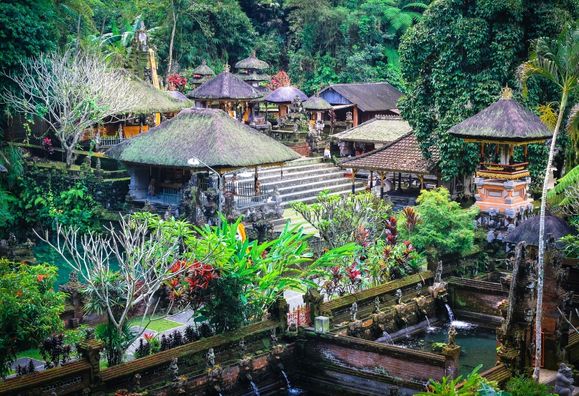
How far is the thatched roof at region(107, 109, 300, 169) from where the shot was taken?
35094mm

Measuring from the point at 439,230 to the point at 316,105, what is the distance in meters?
26.1

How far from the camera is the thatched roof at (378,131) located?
4659 cm

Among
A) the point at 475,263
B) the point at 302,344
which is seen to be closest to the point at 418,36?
the point at 475,263

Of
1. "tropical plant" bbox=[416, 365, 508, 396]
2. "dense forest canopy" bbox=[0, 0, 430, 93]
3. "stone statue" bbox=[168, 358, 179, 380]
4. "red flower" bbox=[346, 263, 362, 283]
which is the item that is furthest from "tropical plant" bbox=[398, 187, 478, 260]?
"dense forest canopy" bbox=[0, 0, 430, 93]

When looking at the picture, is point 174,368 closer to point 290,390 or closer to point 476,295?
point 290,390

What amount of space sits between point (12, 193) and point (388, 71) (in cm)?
3531

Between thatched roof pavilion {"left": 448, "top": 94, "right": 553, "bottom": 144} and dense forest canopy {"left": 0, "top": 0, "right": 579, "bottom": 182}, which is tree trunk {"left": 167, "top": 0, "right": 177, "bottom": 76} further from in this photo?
thatched roof pavilion {"left": 448, "top": 94, "right": 553, "bottom": 144}

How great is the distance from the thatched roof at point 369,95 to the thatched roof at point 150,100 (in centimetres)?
1299

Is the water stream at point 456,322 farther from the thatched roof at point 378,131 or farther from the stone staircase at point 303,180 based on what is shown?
the thatched roof at point 378,131

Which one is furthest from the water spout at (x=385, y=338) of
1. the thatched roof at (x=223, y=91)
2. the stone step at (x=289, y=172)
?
the thatched roof at (x=223, y=91)

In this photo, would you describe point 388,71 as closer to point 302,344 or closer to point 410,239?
point 410,239

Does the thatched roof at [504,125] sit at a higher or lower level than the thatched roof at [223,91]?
lower

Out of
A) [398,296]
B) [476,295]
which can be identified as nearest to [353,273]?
[398,296]

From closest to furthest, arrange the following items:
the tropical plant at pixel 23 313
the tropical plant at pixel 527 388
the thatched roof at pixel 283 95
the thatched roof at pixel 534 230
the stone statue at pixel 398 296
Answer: the tropical plant at pixel 527 388
the tropical plant at pixel 23 313
the stone statue at pixel 398 296
the thatched roof at pixel 534 230
the thatched roof at pixel 283 95
